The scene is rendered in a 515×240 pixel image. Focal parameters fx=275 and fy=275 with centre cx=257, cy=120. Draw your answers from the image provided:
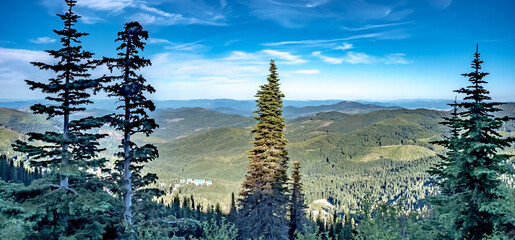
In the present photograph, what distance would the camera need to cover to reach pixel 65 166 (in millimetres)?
11195

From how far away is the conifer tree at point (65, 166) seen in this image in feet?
35.6

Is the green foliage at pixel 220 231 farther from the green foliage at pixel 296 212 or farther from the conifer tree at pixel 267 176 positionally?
the green foliage at pixel 296 212

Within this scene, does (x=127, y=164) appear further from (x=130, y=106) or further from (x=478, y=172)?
(x=478, y=172)

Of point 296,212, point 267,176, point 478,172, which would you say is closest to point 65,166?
point 267,176

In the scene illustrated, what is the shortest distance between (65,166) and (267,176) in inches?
626

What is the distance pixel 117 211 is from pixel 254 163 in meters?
13.0

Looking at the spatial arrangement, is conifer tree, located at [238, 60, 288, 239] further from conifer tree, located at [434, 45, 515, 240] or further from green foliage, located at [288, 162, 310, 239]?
conifer tree, located at [434, 45, 515, 240]

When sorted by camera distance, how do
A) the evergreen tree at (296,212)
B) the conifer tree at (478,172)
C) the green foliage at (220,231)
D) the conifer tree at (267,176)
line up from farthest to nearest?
the evergreen tree at (296,212) < the conifer tree at (267,176) < the conifer tree at (478,172) < the green foliage at (220,231)

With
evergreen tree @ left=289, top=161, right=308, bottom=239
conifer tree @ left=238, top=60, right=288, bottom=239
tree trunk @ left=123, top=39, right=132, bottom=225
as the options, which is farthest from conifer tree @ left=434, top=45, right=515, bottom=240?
tree trunk @ left=123, top=39, right=132, bottom=225

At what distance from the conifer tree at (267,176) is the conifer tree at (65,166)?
13297 millimetres

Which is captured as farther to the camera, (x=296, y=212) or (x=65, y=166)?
(x=296, y=212)

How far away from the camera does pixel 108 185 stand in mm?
12719

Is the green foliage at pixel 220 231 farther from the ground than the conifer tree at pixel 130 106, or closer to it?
closer to it

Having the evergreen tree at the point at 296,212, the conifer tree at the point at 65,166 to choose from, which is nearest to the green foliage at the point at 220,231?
the conifer tree at the point at 65,166
